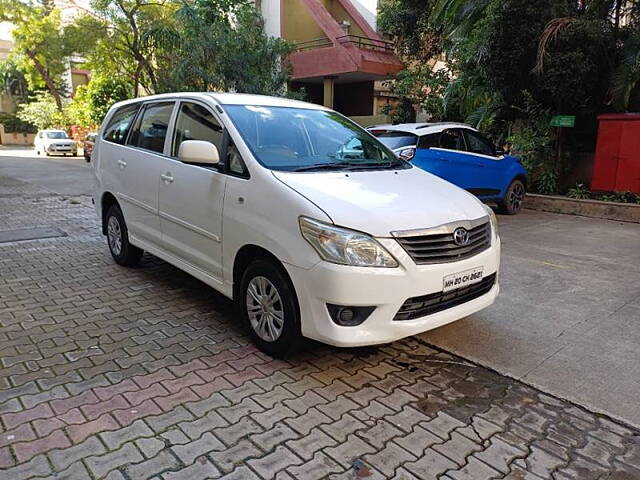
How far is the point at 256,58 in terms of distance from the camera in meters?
13.3

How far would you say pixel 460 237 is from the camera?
3.32 m

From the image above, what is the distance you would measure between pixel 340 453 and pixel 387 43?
18.6m

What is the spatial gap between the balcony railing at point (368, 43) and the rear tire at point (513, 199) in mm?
10778

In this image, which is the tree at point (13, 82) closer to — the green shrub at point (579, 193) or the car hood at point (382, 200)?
the green shrub at point (579, 193)

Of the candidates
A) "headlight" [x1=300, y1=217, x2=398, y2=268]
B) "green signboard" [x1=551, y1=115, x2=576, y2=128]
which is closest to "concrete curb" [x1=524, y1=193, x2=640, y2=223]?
"green signboard" [x1=551, y1=115, x2=576, y2=128]

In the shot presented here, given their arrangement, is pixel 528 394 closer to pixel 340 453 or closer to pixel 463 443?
pixel 463 443

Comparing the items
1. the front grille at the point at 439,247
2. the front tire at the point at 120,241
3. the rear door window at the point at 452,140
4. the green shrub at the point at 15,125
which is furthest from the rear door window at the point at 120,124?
the green shrub at the point at 15,125

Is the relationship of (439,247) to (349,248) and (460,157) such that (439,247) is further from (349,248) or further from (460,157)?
(460,157)

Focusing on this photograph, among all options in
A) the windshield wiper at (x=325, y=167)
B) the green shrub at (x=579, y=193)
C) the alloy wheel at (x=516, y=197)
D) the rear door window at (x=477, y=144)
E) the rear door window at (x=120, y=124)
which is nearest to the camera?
the windshield wiper at (x=325, y=167)

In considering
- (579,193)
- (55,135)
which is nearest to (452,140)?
(579,193)

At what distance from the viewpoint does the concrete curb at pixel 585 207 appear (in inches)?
355

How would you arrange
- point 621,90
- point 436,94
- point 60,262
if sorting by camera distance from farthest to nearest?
1. point 436,94
2. point 621,90
3. point 60,262

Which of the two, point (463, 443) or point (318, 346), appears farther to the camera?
point (318, 346)

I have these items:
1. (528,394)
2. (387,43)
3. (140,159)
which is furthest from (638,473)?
(387,43)
